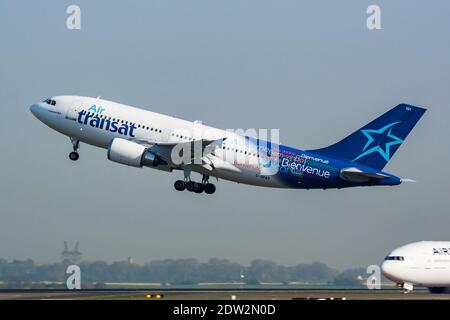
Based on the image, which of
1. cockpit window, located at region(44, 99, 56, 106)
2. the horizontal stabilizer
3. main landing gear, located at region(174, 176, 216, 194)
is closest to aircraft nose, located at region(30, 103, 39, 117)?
cockpit window, located at region(44, 99, 56, 106)

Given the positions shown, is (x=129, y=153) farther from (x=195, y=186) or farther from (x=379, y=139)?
(x=379, y=139)

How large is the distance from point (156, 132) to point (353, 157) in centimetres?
1765

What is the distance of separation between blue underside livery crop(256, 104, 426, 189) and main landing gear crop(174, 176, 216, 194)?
24.2ft

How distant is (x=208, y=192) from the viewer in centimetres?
8662

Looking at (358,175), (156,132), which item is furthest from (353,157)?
(156,132)

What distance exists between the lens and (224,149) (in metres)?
83.1

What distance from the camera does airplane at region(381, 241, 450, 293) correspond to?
75562mm

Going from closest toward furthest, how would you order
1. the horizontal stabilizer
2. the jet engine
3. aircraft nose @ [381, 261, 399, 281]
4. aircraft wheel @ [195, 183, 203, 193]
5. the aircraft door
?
aircraft nose @ [381, 261, 399, 281] < the horizontal stabilizer < the jet engine < the aircraft door < aircraft wheel @ [195, 183, 203, 193]

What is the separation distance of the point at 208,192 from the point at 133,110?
10.2 meters

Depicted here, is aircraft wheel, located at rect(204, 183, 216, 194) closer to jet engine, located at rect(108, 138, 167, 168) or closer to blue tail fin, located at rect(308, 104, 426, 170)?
jet engine, located at rect(108, 138, 167, 168)
